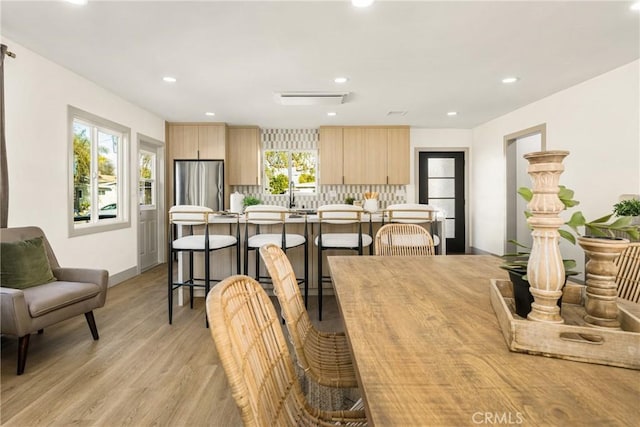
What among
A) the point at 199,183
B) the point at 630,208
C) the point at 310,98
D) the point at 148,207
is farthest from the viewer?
the point at 199,183

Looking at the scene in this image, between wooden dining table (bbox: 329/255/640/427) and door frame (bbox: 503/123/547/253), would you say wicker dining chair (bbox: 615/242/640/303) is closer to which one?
wooden dining table (bbox: 329/255/640/427)

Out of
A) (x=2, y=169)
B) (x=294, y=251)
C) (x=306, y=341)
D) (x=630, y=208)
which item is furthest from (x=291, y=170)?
(x=306, y=341)

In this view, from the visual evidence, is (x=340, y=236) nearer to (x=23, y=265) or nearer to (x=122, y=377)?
(x=122, y=377)

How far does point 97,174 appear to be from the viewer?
4.44 meters

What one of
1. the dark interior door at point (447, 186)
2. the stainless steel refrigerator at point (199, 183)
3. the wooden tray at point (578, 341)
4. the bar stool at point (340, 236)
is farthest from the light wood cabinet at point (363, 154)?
the wooden tray at point (578, 341)

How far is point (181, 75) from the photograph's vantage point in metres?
3.86

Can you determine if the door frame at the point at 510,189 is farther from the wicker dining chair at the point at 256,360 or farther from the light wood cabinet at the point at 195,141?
the wicker dining chair at the point at 256,360

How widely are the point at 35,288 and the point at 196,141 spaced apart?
164 inches

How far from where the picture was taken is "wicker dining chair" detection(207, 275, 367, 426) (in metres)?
0.59

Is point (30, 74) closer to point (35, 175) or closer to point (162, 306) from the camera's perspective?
point (35, 175)

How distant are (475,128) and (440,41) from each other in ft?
14.1

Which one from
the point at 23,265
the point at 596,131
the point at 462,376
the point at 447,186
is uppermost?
the point at 596,131

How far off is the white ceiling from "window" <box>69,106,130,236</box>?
530 millimetres

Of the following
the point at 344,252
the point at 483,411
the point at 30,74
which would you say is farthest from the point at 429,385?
the point at 30,74
